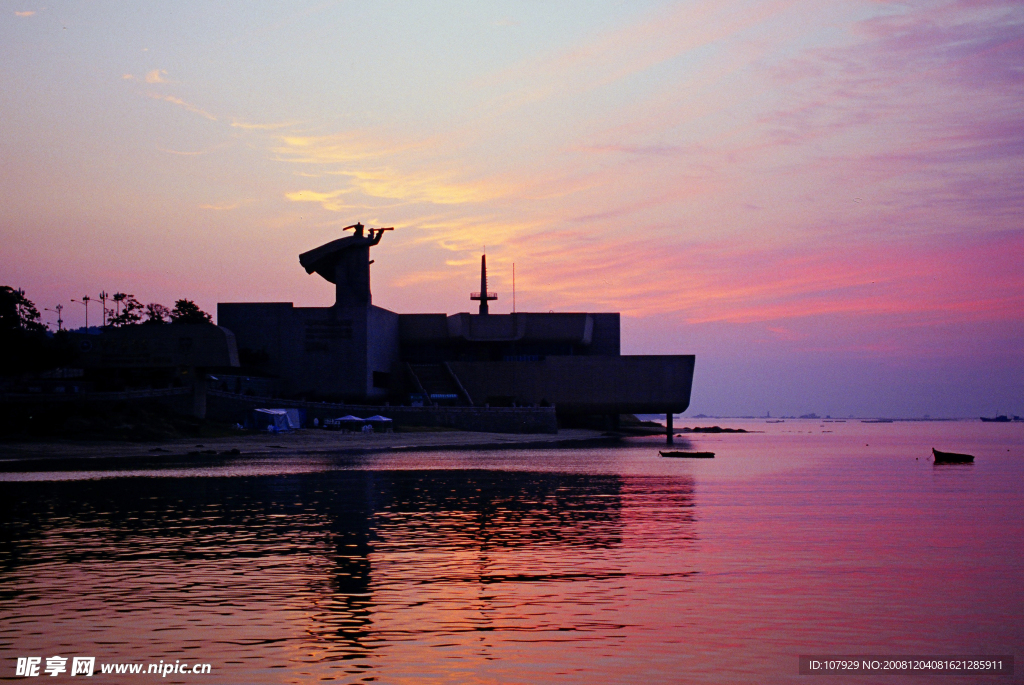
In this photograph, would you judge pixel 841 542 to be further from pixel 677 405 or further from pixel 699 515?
pixel 677 405

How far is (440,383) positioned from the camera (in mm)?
138875

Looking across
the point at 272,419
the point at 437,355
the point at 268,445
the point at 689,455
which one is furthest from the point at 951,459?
the point at 437,355

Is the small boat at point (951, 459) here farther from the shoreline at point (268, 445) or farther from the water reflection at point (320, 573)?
the water reflection at point (320, 573)

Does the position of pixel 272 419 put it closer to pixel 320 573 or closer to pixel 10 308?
pixel 10 308

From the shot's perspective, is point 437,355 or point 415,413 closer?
point 415,413

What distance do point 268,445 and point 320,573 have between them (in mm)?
64147

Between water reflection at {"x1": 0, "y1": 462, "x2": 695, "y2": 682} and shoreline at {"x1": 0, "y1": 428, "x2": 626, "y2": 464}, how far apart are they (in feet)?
91.5

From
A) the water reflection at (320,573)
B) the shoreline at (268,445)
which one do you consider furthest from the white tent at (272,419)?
the water reflection at (320,573)

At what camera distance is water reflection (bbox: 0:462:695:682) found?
A: 1548 cm

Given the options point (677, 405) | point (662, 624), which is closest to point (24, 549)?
point (662, 624)

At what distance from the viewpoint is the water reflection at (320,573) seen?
15484 mm

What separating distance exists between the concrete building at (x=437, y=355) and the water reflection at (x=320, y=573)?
269ft

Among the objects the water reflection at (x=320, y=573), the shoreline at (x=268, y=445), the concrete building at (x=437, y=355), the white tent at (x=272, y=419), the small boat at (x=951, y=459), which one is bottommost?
the small boat at (x=951, y=459)

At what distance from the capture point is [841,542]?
28.4 meters
